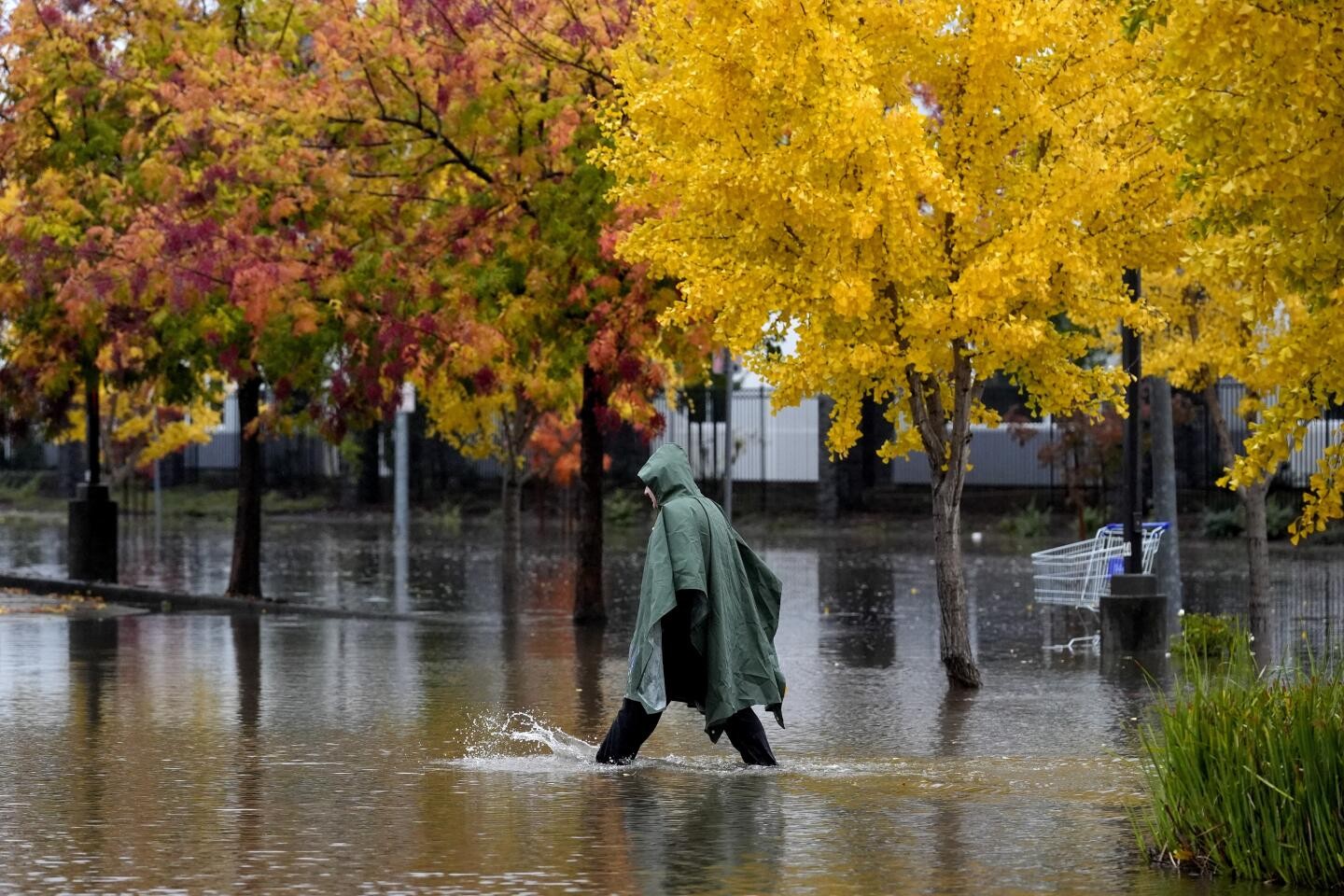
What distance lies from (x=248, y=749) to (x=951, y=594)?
6099 millimetres

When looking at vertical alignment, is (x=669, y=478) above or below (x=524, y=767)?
above

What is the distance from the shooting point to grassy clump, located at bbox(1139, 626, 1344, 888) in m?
8.38

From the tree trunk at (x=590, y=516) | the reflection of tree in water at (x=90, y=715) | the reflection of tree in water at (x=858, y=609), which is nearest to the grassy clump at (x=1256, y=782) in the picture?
the reflection of tree in water at (x=90, y=715)

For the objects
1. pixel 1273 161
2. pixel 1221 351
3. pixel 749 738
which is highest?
pixel 1273 161

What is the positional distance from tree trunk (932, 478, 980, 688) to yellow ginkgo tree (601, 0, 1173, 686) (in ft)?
0.07

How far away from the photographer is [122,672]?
57.7ft

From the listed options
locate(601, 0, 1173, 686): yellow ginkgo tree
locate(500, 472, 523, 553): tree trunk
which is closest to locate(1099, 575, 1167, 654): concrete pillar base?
locate(601, 0, 1173, 686): yellow ginkgo tree

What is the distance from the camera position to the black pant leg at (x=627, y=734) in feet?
39.1

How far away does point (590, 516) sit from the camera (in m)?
24.1

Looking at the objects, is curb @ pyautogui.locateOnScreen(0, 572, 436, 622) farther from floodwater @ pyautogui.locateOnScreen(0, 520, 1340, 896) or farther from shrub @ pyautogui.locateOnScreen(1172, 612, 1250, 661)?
shrub @ pyautogui.locateOnScreen(1172, 612, 1250, 661)

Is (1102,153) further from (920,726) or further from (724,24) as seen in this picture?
(920,726)

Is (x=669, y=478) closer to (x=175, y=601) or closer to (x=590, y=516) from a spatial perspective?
(x=590, y=516)

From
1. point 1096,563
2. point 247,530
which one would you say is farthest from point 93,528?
point 1096,563

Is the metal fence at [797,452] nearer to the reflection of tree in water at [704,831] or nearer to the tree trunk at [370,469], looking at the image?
the tree trunk at [370,469]
